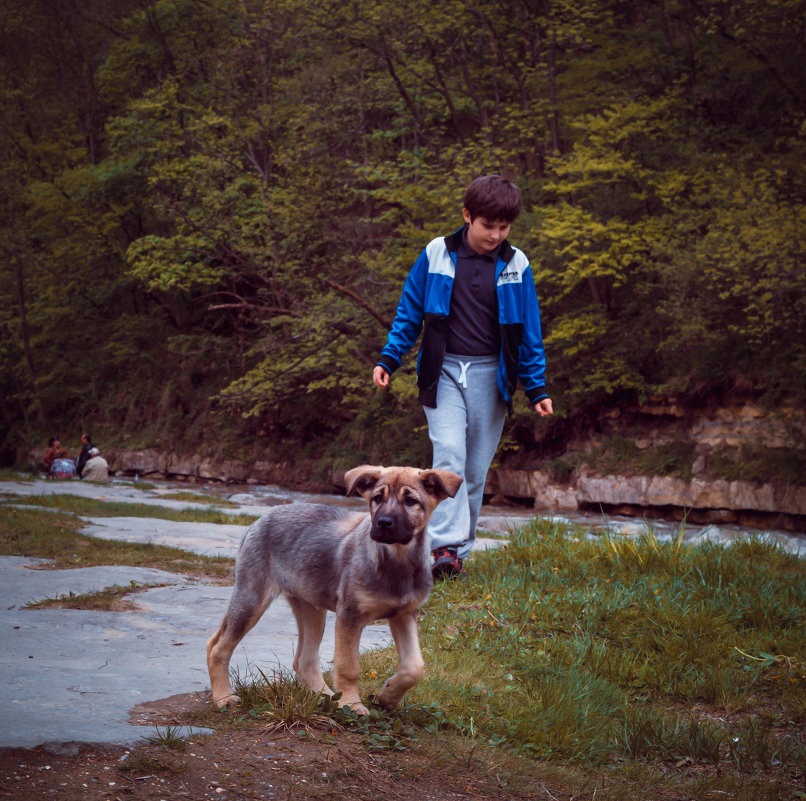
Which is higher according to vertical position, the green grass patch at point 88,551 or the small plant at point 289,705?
the small plant at point 289,705

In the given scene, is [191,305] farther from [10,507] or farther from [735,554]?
[735,554]

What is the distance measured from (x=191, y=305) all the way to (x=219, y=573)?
31.6m

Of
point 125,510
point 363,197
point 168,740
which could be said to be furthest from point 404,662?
point 363,197

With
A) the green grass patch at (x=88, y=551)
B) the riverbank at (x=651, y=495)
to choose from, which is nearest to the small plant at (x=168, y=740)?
the green grass patch at (x=88, y=551)

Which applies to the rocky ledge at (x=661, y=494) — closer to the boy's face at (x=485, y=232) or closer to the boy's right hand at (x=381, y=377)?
the boy's face at (x=485, y=232)

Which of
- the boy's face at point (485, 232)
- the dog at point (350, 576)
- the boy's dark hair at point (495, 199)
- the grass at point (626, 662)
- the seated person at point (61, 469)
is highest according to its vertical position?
the boy's dark hair at point (495, 199)

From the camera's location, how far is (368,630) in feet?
20.0

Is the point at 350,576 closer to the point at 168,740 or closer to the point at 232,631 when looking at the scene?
the point at 232,631

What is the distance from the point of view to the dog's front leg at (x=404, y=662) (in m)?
3.72

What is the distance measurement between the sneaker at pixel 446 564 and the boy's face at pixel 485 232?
2.37 m

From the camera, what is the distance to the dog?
371cm

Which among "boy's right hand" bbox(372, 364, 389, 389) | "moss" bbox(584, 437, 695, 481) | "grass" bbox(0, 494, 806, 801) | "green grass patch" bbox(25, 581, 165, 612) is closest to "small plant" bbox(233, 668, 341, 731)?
"grass" bbox(0, 494, 806, 801)

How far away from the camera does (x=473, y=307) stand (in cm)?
639

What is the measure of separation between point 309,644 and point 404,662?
64cm
